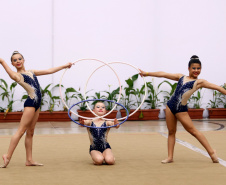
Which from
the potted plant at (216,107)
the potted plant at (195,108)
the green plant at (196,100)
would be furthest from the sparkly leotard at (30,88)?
the potted plant at (216,107)

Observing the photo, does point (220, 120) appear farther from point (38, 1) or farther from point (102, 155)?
point (102, 155)

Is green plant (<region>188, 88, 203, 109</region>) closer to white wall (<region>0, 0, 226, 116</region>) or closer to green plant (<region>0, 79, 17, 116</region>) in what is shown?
white wall (<region>0, 0, 226, 116</region>)

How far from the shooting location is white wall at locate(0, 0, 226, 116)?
1036 cm

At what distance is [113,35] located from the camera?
10.7 metres

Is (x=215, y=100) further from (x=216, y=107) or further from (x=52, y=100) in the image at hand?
(x=52, y=100)

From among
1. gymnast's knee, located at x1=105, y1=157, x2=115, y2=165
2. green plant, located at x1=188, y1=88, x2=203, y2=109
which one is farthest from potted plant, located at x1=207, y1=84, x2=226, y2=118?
gymnast's knee, located at x1=105, y1=157, x2=115, y2=165

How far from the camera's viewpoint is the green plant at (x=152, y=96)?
10.6m

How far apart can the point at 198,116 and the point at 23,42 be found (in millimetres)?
4658

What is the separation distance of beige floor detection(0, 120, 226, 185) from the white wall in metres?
2.62

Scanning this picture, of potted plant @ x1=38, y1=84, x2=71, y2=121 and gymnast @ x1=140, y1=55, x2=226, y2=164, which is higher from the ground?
gymnast @ x1=140, y1=55, x2=226, y2=164

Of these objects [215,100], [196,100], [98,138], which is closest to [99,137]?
[98,138]

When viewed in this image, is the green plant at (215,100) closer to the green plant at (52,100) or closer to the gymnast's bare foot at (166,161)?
the green plant at (52,100)

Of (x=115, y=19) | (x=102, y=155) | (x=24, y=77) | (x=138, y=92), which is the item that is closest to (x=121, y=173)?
(x=102, y=155)

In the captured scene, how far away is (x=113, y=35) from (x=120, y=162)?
5991 mm
